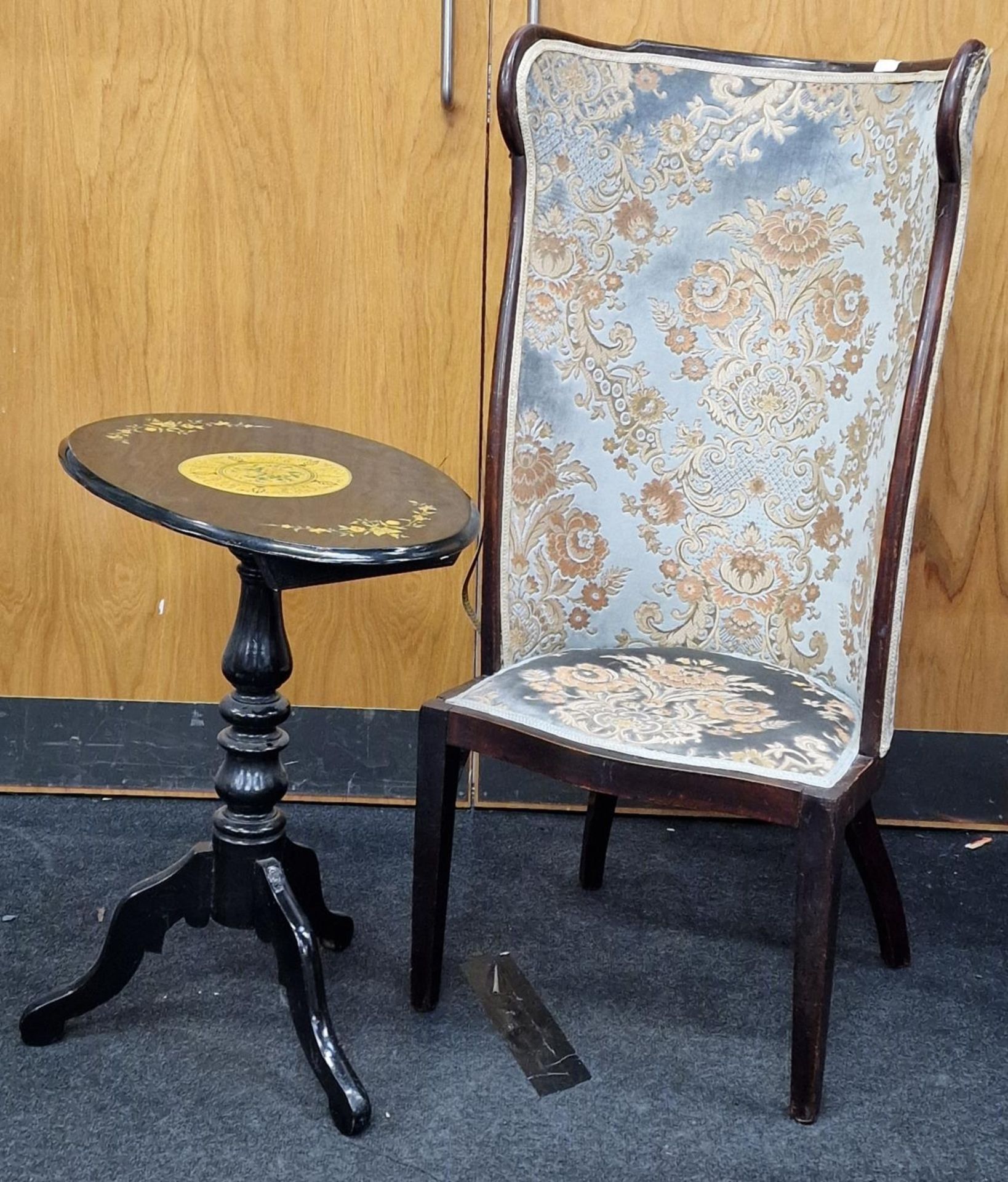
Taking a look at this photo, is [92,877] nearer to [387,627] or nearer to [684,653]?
[387,627]

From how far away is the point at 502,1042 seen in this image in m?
1.31

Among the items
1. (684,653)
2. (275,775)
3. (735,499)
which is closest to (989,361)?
(735,499)

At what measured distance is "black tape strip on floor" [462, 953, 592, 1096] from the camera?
1.25 meters

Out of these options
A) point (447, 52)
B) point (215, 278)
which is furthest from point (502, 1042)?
point (447, 52)

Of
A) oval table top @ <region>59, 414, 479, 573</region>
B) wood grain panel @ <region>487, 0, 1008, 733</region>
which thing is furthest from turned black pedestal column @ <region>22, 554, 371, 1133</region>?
wood grain panel @ <region>487, 0, 1008, 733</region>

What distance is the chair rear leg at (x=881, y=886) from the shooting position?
142 cm

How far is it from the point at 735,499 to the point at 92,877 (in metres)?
1.00

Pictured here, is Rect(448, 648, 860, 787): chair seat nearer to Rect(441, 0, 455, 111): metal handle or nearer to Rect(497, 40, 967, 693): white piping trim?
Rect(497, 40, 967, 693): white piping trim

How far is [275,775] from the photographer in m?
1.27

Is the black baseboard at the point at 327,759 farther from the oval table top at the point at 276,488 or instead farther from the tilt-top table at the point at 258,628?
the oval table top at the point at 276,488

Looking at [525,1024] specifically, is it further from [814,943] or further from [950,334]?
[950,334]

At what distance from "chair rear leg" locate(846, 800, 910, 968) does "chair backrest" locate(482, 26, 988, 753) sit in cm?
20

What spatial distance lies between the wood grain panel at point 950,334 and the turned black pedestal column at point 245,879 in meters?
0.71

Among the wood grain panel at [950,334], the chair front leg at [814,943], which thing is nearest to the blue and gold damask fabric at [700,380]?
the chair front leg at [814,943]
